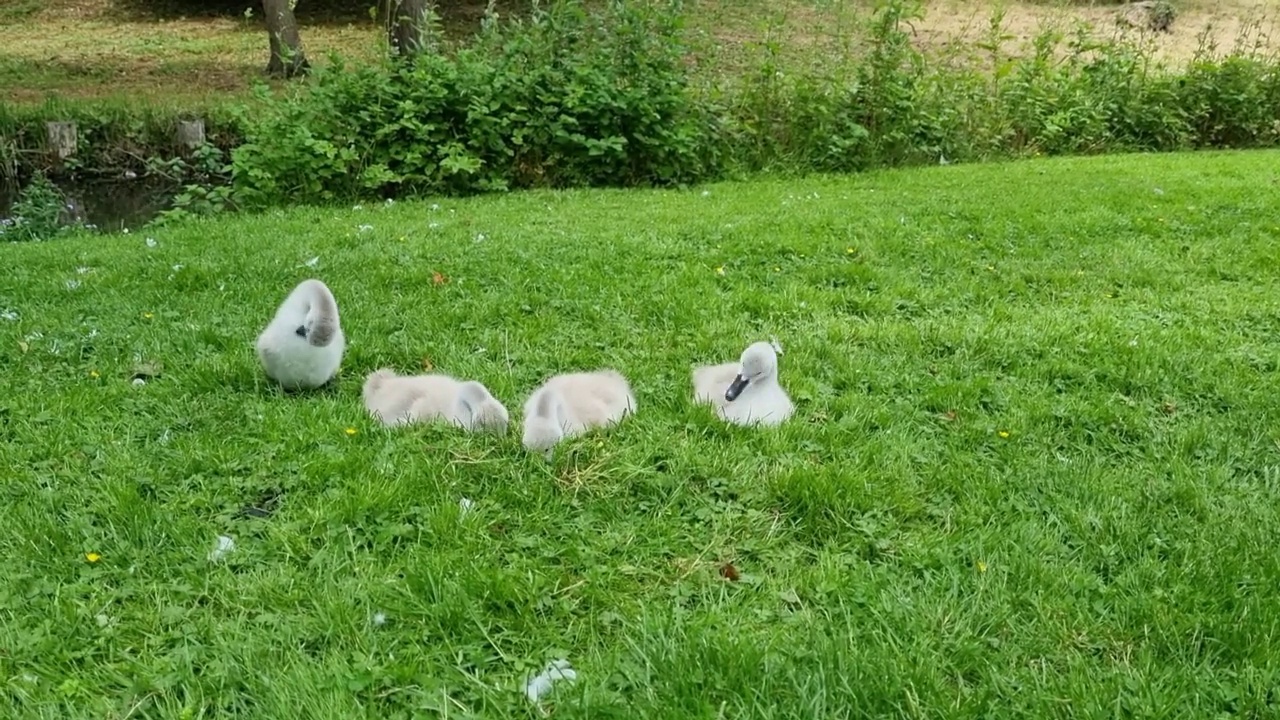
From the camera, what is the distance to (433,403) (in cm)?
322

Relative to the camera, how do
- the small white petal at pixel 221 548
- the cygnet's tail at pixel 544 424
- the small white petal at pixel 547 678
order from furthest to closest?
the cygnet's tail at pixel 544 424, the small white petal at pixel 221 548, the small white petal at pixel 547 678

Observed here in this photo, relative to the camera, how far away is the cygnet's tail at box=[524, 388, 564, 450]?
9.54 feet

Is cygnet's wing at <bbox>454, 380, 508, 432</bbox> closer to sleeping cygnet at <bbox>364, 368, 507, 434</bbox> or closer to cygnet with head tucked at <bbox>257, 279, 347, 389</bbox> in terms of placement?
sleeping cygnet at <bbox>364, 368, 507, 434</bbox>

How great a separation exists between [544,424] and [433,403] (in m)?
0.52

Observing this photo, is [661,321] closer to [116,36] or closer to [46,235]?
[46,235]

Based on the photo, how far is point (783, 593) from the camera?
2320mm

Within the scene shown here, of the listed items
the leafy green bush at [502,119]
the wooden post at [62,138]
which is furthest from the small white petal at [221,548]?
the wooden post at [62,138]

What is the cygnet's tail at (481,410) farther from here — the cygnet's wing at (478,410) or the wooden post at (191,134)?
the wooden post at (191,134)

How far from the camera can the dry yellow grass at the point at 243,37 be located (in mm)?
12070

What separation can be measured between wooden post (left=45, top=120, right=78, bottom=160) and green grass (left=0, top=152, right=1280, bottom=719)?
18.9ft

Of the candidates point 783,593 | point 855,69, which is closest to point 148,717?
point 783,593

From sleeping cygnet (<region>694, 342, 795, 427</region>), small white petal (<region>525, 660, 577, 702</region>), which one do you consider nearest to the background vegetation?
sleeping cygnet (<region>694, 342, 795, 427</region>)

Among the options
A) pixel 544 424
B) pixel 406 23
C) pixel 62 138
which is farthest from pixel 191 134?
pixel 544 424

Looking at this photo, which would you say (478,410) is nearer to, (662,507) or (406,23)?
(662,507)
